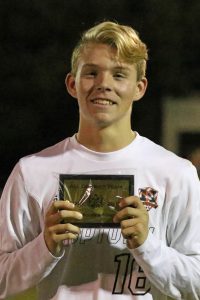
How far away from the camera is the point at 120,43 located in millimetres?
1064

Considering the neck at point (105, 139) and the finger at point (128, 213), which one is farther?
the neck at point (105, 139)

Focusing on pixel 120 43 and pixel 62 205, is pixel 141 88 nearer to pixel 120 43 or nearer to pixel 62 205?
pixel 120 43

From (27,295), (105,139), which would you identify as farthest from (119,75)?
(27,295)

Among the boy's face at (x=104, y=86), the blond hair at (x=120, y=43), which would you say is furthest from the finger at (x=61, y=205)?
the blond hair at (x=120, y=43)

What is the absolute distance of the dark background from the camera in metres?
1.24

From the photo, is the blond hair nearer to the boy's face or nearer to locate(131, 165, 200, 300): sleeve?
the boy's face

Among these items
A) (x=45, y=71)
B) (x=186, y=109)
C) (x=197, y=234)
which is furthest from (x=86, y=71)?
(x=197, y=234)

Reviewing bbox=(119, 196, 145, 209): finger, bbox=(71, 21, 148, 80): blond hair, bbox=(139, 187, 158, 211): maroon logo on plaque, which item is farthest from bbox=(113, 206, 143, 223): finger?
bbox=(71, 21, 148, 80): blond hair

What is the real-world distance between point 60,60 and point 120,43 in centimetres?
22

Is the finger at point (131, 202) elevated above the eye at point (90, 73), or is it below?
below

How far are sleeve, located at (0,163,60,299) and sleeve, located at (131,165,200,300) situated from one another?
231mm

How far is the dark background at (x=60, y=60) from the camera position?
1241 millimetres

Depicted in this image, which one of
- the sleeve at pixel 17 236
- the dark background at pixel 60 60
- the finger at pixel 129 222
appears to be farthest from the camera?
the dark background at pixel 60 60

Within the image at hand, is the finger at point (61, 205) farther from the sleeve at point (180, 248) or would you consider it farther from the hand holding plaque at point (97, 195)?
the sleeve at point (180, 248)
